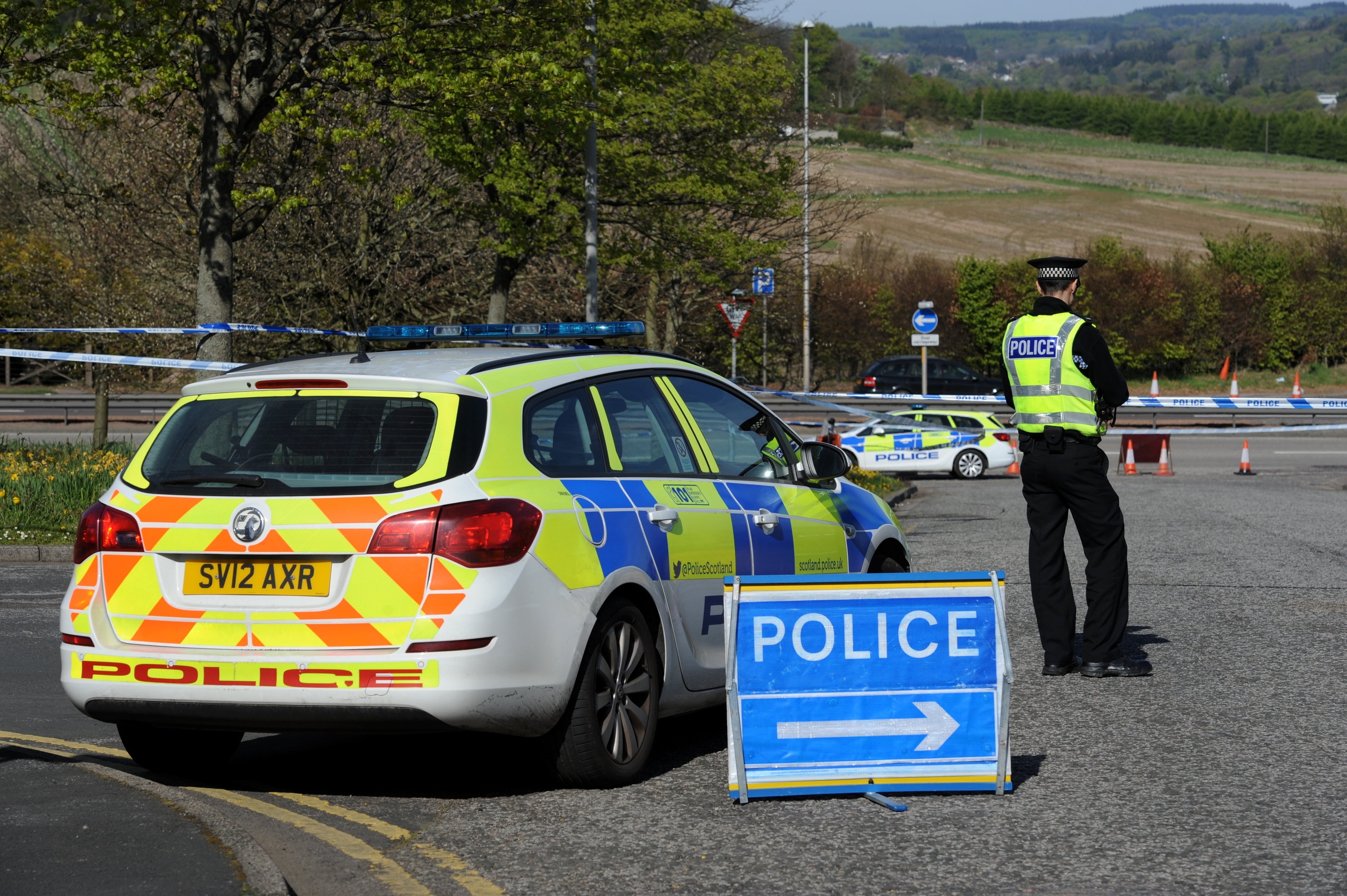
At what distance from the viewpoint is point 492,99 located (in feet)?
60.6

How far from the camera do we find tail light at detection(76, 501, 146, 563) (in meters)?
5.51

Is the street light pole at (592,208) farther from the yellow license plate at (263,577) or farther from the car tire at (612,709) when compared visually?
the yellow license plate at (263,577)

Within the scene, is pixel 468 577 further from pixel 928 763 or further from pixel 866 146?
pixel 866 146

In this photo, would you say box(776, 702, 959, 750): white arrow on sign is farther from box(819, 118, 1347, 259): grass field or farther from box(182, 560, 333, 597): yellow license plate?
box(819, 118, 1347, 259): grass field

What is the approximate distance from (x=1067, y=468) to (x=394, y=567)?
3.96 meters

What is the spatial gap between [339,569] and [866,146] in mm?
123233

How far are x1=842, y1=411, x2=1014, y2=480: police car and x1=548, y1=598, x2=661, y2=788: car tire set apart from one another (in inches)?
827

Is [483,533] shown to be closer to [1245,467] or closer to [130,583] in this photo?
[130,583]

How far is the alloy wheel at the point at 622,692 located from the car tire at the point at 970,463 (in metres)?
22.1

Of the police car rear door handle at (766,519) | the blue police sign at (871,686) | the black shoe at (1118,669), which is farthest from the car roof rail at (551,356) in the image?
the black shoe at (1118,669)

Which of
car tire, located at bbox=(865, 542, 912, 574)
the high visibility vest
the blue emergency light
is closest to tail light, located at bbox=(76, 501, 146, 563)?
the blue emergency light

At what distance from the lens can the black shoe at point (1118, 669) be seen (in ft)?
26.0

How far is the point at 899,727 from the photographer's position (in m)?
5.62

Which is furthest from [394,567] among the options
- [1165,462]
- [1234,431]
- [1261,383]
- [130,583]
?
[1261,383]
